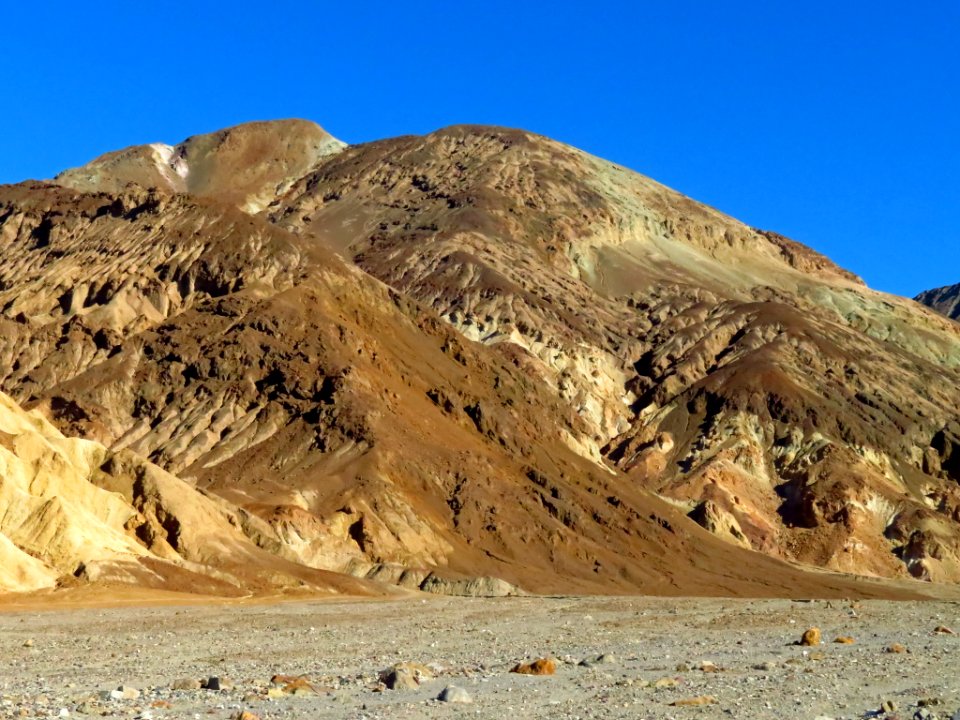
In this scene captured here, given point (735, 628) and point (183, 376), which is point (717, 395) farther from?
point (735, 628)

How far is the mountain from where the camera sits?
3750 inches

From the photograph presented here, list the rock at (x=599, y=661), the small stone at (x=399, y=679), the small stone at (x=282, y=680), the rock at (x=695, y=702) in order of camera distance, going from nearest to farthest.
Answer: the rock at (x=695, y=702)
the small stone at (x=399, y=679)
the small stone at (x=282, y=680)
the rock at (x=599, y=661)

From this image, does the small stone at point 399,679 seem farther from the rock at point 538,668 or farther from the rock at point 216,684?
the rock at point 216,684

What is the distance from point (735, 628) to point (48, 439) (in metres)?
41.5

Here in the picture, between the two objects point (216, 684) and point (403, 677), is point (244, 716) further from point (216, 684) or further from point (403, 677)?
point (403, 677)

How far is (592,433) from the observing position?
139000mm

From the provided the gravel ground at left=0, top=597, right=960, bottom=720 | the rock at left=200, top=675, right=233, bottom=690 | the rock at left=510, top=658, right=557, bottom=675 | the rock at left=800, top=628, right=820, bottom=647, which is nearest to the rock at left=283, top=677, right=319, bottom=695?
the gravel ground at left=0, top=597, right=960, bottom=720

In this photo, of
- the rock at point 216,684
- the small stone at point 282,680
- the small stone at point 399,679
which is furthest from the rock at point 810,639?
the rock at point 216,684

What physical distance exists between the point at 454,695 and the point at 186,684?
19.3 feet

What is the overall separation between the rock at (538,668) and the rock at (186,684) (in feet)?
21.9

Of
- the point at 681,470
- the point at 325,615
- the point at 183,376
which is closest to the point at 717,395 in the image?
the point at 681,470

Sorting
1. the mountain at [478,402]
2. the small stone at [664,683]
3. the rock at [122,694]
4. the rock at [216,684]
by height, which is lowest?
the rock at [122,694]

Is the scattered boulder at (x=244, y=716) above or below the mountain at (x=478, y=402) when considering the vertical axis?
below

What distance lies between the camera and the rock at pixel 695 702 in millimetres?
24016
